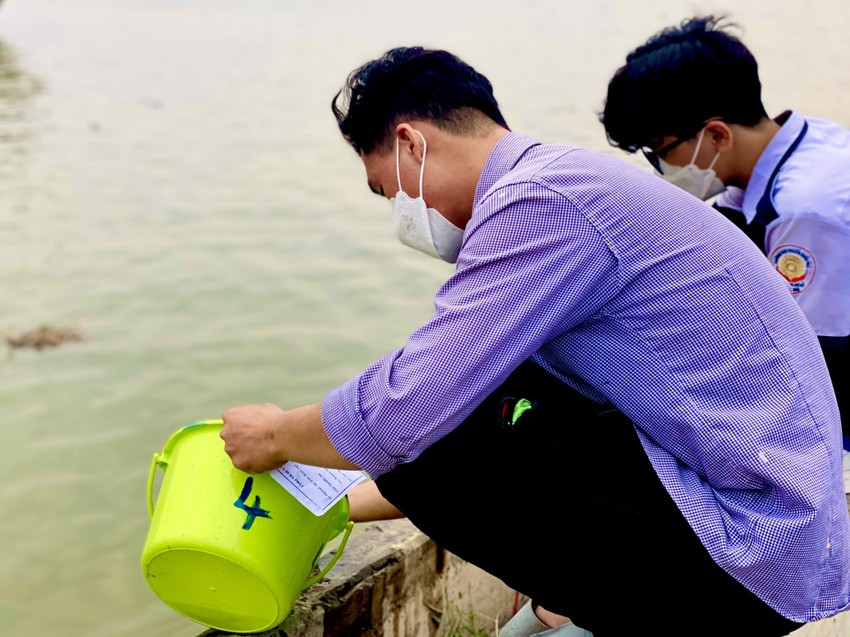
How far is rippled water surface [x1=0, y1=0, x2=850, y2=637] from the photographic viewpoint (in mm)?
3381

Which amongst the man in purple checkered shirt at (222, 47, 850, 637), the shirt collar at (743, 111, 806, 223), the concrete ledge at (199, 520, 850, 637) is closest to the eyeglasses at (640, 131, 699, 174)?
the shirt collar at (743, 111, 806, 223)

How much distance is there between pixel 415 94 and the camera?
5.68ft

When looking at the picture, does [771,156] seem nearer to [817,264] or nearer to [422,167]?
[817,264]

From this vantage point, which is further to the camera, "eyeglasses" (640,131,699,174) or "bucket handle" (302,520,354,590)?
"eyeglasses" (640,131,699,174)

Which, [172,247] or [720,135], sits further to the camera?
[172,247]

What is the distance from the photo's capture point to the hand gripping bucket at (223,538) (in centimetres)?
167

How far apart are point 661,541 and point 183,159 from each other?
22.5 ft

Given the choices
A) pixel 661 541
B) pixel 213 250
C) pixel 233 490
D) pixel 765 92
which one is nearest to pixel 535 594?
pixel 661 541

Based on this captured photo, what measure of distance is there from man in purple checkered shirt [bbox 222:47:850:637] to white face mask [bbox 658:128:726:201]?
43.9 inches

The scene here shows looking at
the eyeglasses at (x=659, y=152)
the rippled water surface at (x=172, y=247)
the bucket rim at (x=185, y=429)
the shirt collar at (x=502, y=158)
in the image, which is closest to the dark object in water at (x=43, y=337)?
the rippled water surface at (x=172, y=247)

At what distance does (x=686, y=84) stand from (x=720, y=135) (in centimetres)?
18

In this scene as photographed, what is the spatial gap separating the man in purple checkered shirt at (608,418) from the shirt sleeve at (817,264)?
0.77 metres

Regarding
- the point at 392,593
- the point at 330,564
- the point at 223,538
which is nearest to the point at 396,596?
the point at 392,593

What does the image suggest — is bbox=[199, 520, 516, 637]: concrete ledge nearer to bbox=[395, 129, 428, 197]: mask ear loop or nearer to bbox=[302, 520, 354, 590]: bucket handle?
bbox=[302, 520, 354, 590]: bucket handle
